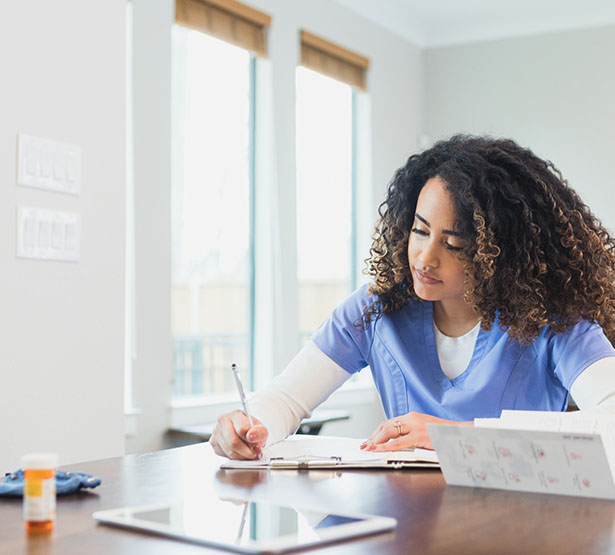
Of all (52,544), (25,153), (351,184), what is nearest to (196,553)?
(52,544)

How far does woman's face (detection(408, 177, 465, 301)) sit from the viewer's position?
5.47 ft

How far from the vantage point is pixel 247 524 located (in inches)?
35.1

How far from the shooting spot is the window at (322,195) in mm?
4477

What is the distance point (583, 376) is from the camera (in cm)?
152

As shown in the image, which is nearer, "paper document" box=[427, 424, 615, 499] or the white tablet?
the white tablet

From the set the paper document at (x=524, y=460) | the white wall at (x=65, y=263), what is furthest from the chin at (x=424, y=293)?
the white wall at (x=65, y=263)

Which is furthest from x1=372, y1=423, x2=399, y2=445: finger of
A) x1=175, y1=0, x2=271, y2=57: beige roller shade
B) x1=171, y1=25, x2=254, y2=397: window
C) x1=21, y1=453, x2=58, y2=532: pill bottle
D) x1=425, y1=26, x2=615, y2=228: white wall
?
x1=425, y1=26, x2=615, y2=228: white wall

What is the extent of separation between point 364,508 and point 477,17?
15.2 feet

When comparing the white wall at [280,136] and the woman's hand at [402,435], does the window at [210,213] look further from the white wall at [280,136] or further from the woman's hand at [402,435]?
the woman's hand at [402,435]

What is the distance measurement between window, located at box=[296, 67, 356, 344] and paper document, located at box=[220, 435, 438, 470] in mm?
2926

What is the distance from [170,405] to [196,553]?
2.74 metres

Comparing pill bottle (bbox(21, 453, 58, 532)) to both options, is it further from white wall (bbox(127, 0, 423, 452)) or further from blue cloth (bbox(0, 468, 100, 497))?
white wall (bbox(127, 0, 423, 452))

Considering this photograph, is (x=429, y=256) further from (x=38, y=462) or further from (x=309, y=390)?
(x=38, y=462)

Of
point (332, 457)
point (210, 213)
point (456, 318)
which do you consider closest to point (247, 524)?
point (332, 457)
